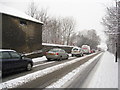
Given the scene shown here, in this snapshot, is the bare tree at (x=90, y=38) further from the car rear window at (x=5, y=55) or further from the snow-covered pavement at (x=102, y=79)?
the car rear window at (x=5, y=55)

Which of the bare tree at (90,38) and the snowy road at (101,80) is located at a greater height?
the bare tree at (90,38)

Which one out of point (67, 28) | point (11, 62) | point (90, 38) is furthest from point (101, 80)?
point (90, 38)

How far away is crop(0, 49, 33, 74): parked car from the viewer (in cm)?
722

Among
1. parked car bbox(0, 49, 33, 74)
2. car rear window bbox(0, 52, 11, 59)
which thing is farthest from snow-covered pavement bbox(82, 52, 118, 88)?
car rear window bbox(0, 52, 11, 59)

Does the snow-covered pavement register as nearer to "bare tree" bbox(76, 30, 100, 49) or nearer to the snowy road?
the snowy road

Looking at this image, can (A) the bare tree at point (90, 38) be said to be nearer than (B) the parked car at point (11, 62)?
No

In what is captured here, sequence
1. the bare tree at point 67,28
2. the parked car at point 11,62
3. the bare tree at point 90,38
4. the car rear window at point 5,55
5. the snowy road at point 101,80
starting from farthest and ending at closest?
the bare tree at point 90,38
the bare tree at point 67,28
the car rear window at point 5,55
the parked car at point 11,62
the snowy road at point 101,80

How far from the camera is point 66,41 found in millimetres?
61031

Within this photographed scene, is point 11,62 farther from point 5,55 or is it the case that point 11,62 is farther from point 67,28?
point 67,28

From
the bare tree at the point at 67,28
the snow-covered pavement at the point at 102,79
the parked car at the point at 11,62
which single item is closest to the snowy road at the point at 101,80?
the snow-covered pavement at the point at 102,79

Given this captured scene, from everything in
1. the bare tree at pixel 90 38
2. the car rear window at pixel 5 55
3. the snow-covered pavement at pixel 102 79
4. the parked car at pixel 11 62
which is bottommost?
the snow-covered pavement at pixel 102 79

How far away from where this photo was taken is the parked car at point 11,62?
23.7 feet

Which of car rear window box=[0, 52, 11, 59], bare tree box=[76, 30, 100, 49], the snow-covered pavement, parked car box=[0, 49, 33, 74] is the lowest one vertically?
the snow-covered pavement

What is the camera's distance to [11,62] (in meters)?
7.74
